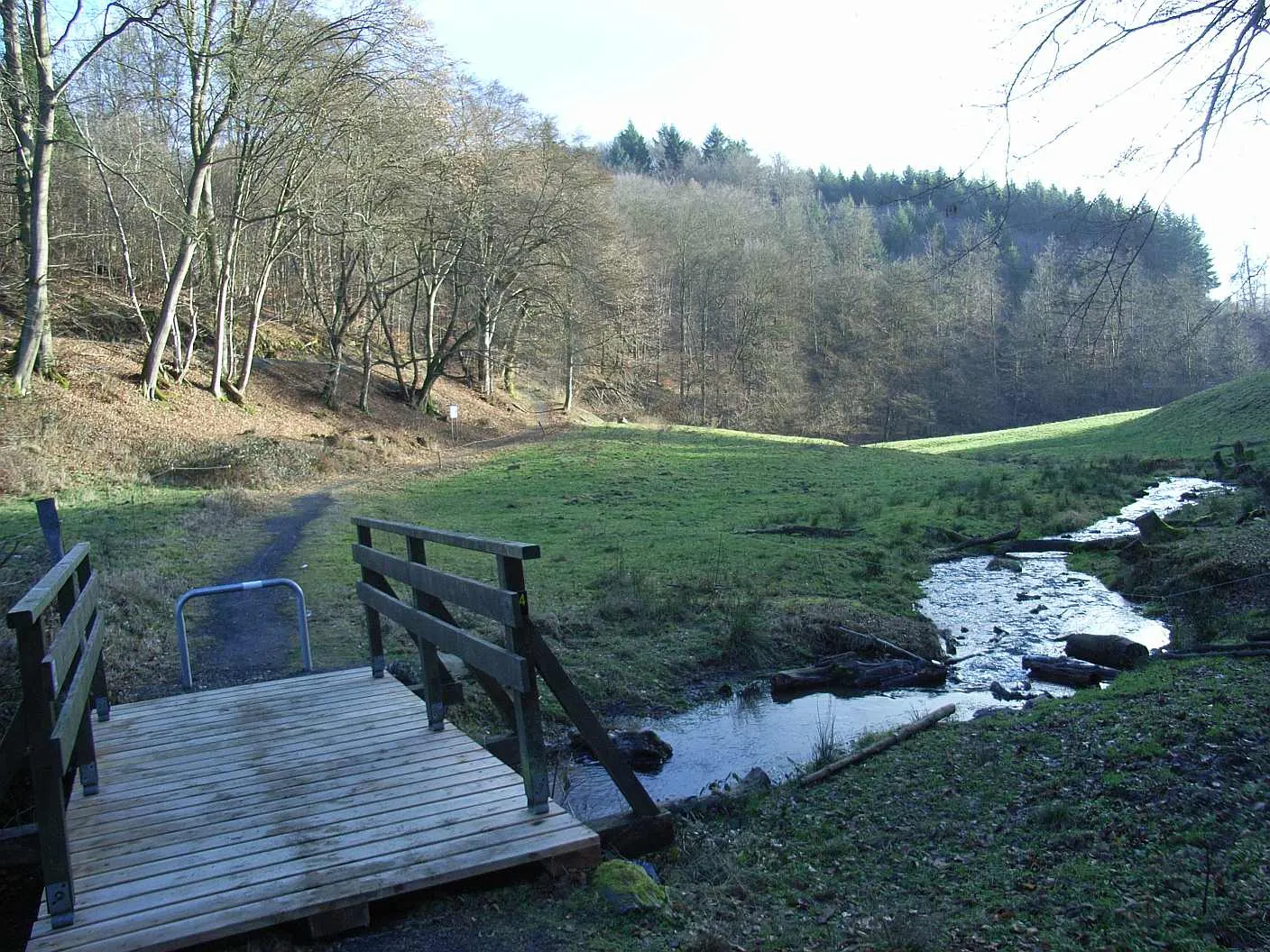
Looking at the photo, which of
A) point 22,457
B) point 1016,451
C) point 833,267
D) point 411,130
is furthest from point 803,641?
point 833,267

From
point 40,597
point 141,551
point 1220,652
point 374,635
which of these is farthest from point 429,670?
point 141,551

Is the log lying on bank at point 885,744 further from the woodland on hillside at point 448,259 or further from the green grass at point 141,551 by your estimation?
the green grass at point 141,551

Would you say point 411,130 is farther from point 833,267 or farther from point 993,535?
point 833,267

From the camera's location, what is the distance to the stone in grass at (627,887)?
4.29m

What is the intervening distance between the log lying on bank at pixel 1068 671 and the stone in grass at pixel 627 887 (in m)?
7.04

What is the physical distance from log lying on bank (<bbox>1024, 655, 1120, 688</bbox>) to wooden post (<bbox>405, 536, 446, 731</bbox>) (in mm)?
6991

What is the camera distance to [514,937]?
157 inches

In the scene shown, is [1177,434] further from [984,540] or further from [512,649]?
[512,649]

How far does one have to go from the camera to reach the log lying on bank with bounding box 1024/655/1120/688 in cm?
993

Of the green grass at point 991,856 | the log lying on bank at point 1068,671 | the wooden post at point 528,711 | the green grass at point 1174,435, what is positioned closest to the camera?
the green grass at point 991,856

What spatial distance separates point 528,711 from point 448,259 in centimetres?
4009

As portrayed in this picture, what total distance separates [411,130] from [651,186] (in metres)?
55.6

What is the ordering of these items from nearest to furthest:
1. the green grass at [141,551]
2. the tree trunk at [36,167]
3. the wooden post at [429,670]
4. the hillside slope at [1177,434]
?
the wooden post at [429,670], the green grass at [141,551], the tree trunk at [36,167], the hillside slope at [1177,434]

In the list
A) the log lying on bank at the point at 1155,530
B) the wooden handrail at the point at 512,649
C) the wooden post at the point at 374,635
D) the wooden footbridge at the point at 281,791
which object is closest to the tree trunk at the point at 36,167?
the wooden post at the point at 374,635
